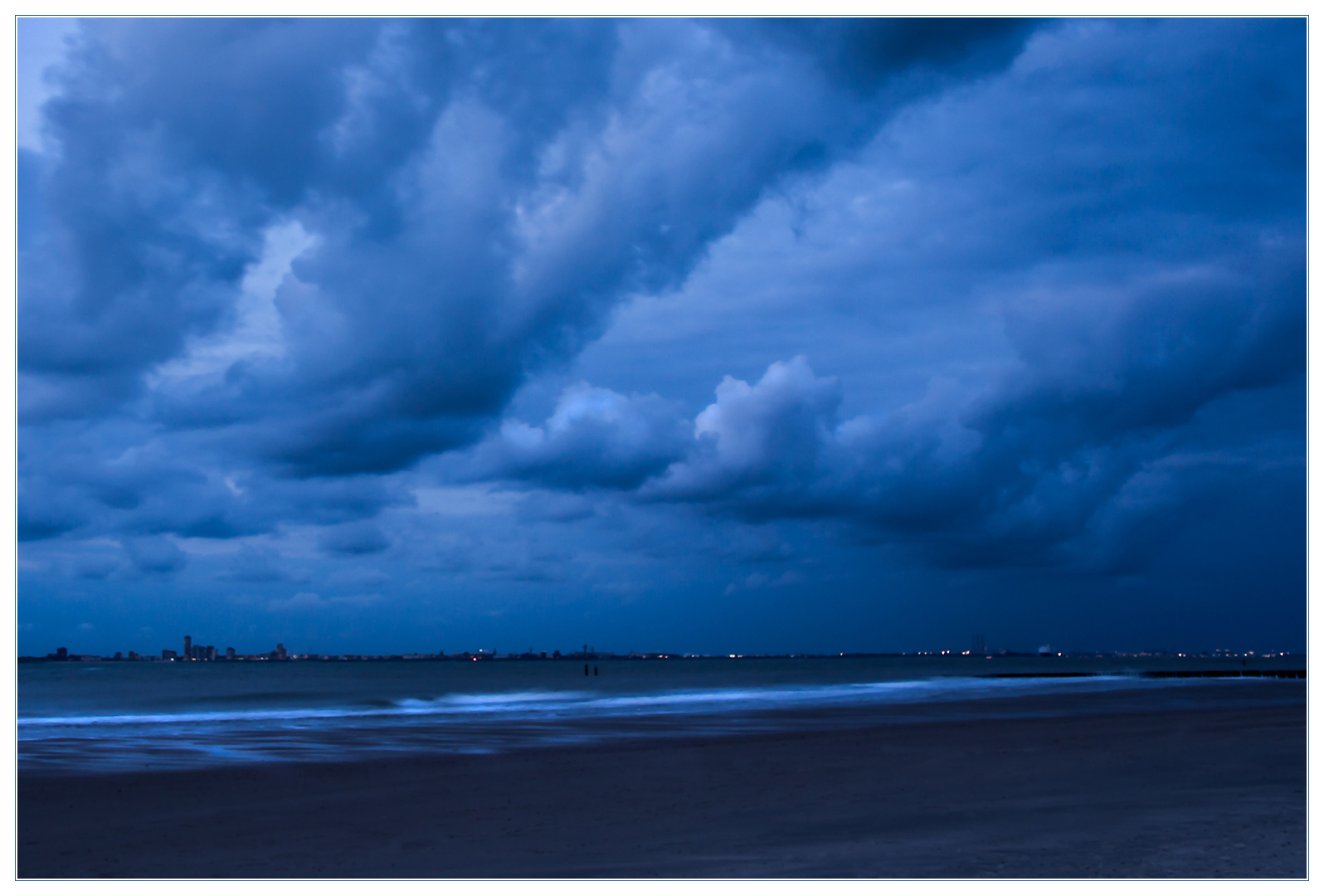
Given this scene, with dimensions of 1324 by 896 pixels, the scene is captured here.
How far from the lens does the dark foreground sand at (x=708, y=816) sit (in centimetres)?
1070

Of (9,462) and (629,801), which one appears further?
(629,801)

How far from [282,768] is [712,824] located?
1131 centimetres

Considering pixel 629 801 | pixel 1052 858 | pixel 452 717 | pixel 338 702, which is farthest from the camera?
pixel 338 702

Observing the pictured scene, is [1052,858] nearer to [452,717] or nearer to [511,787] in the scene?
[511,787]

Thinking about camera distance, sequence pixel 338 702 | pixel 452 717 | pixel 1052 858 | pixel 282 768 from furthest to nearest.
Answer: pixel 338 702
pixel 452 717
pixel 282 768
pixel 1052 858


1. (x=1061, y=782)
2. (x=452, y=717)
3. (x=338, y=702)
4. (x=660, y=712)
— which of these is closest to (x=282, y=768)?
(x=1061, y=782)

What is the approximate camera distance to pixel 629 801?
15516 mm

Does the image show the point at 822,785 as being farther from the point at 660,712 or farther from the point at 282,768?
the point at 660,712

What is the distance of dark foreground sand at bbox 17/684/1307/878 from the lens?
35.1ft

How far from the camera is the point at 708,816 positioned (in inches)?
551

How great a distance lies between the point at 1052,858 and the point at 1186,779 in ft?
27.6

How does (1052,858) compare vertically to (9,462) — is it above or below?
below

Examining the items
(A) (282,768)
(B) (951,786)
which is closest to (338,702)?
(A) (282,768)

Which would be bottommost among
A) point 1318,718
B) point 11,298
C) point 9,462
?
point 1318,718
